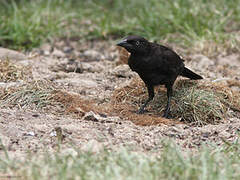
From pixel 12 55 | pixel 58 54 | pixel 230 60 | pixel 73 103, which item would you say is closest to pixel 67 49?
pixel 58 54

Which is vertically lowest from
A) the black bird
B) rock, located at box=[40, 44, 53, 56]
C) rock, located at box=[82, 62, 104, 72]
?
rock, located at box=[40, 44, 53, 56]

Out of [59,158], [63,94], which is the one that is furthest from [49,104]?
[59,158]

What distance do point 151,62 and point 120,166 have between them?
2171 millimetres

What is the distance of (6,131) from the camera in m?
4.34

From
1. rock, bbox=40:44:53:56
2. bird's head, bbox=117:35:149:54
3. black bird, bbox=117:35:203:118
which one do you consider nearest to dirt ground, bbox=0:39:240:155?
rock, bbox=40:44:53:56

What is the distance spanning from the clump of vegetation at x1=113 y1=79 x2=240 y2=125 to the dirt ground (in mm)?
135

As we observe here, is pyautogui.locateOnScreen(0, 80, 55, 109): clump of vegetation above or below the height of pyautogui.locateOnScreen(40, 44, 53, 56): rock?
above

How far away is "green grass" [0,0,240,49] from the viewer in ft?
27.0

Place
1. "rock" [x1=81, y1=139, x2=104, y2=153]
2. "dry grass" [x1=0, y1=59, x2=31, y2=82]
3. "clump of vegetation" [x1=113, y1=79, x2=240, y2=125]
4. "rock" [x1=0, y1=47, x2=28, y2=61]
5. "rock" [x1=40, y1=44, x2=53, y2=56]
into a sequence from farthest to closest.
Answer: "rock" [x1=40, y1=44, x2=53, y2=56] < "rock" [x1=0, y1=47, x2=28, y2=61] < "dry grass" [x1=0, y1=59, x2=31, y2=82] < "clump of vegetation" [x1=113, y1=79, x2=240, y2=125] < "rock" [x1=81, y1=139, x2=104, y2=153]

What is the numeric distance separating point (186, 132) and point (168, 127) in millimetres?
199

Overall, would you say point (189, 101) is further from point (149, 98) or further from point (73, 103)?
point (73, 103)

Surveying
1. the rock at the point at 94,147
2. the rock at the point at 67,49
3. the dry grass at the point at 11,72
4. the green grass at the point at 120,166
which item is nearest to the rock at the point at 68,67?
the dry grass at the point at 11,72

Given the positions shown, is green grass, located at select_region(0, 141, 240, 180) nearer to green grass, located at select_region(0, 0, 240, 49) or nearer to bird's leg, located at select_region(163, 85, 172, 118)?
bird's leg, located at select_region(163, 85, 172, 118)

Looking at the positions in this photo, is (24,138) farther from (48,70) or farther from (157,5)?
(157,5)
